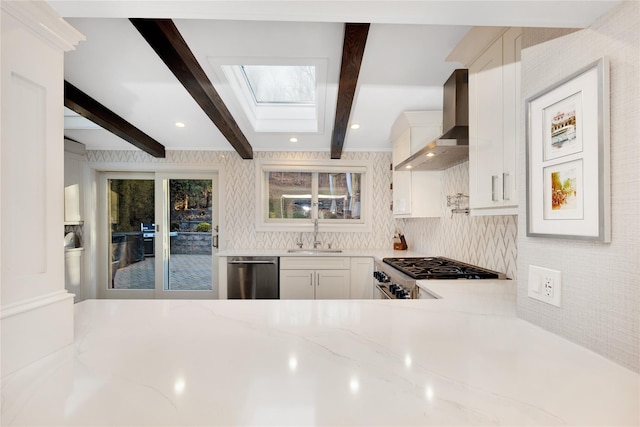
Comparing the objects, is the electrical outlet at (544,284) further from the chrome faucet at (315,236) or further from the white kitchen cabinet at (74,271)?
the white kitchen cabinet at (74,271)

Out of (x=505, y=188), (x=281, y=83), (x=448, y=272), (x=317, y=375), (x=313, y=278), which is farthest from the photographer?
(x=313, y=278)

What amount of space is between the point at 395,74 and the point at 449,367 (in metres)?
2.02

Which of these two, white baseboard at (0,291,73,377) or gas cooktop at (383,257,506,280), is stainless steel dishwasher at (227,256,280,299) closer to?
gas cooktop at (383,257,506,280)

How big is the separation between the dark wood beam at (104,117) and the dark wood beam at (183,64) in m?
1.14

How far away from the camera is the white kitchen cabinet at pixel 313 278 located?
3.47 m

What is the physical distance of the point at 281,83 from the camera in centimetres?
276

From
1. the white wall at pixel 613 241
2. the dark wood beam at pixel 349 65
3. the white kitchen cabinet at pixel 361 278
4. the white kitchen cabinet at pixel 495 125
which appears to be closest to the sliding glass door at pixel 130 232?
the white kitchen cabinet at pixel 361 278

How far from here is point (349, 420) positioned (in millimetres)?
542

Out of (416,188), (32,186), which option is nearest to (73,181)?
(32,186)

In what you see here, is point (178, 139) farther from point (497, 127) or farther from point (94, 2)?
point (497, 127)

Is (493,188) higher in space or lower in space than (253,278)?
higher

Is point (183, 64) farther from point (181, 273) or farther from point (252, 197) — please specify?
point (181, 273)

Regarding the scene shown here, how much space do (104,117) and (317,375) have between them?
330 centimetres

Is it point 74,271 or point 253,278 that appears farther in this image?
point 74,271
